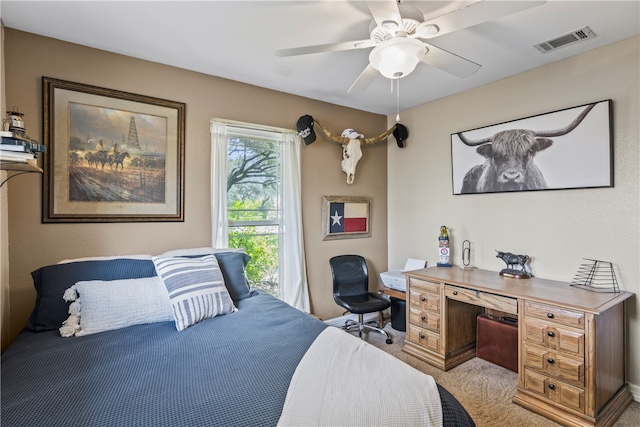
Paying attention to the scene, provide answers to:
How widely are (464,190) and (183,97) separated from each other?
281 centimetres

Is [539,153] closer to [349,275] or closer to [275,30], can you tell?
[349,275]

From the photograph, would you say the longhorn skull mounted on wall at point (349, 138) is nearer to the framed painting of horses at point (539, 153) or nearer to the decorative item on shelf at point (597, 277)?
the framed painting of horses at point (539, 153)

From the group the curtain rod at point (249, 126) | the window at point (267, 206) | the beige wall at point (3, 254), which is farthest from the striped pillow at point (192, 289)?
the curtain rod at point (249, 126)

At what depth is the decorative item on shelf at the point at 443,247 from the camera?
3.24m

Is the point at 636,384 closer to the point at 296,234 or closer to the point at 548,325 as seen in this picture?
the point at 548,325

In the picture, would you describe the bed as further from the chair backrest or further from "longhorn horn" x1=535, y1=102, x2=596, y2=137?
"longhorn horn" x1=535, y1=102, x2=596, y2=137

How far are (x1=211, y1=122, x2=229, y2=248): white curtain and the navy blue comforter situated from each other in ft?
3.43

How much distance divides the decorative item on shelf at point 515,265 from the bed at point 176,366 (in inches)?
71.1

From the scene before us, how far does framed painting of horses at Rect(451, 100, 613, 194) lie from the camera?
234 centimetres

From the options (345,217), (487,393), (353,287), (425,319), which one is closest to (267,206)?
(345,217)

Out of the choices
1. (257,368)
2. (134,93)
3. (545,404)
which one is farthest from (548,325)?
(134,93)

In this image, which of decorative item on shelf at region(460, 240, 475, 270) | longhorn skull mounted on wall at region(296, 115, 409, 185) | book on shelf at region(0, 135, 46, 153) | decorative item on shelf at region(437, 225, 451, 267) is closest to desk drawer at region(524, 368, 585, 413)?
decorative item on shelf at region(460, 240, 475, 270)

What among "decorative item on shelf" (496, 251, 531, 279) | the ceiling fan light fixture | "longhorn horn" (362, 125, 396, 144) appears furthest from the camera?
"longhorn horn" (362, 125, 396, 144)

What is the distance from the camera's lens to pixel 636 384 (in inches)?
87.6
